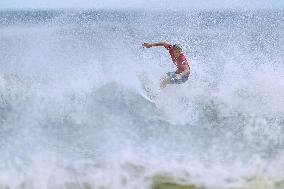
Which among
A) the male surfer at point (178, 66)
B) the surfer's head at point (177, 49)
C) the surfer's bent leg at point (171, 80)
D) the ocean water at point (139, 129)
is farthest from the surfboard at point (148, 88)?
the surfer's head at point (177, 49)

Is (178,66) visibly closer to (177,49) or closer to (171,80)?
(171,80)

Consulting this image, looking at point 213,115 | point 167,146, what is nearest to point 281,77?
point 213,115

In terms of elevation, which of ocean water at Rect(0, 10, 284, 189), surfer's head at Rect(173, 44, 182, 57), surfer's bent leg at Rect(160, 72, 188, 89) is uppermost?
surfer's head at Rect(173, 44, 182, 57)

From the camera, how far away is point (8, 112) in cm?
1581

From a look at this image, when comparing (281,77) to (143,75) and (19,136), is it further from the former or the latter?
(19,136)

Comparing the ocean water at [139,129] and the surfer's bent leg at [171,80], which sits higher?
the surfer's bent leg at [171,80]

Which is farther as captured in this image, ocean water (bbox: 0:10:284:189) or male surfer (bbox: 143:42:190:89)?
male surfer (bbox: 143:42:190:89)

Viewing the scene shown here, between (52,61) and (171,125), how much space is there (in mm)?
10536

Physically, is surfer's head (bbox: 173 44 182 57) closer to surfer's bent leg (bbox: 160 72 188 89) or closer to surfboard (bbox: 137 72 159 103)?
surfer's bent leg (bbox: 160 72 188 89)

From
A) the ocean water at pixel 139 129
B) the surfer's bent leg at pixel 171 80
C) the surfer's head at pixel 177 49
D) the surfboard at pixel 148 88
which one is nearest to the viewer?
the ocean water at pixel 139 129

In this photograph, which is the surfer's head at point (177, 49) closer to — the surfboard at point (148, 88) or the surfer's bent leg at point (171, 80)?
the surfer's bent leg at point (171, 80)

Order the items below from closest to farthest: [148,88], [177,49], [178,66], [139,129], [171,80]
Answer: [139,129] → [177,49] → [178,66] → [171,80] → [148,88]

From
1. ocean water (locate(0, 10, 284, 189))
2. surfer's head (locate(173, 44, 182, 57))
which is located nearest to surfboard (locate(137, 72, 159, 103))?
ocean water (locate(0, 10, 284, 189))

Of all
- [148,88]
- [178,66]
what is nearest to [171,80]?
[178,66]
